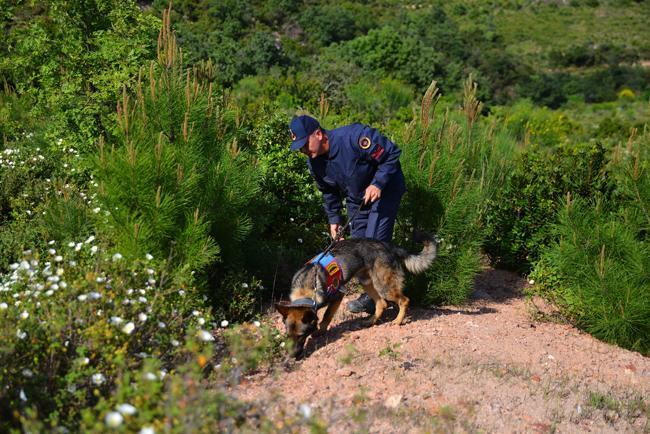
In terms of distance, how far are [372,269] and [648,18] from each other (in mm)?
47235

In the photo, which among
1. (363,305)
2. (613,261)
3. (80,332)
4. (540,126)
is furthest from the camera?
(540,126)

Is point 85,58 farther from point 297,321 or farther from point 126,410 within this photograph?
point 126,410

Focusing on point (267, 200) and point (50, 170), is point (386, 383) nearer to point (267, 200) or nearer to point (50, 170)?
point (267, 200)

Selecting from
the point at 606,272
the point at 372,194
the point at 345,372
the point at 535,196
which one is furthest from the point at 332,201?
the point at 535,196

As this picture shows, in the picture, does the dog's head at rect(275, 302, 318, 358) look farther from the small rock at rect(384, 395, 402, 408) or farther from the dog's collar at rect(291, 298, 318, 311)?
the small rock at rect(384, 395, 402, 408)

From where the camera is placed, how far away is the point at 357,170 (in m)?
5.91

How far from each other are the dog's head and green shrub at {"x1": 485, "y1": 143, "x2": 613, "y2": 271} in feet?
10.2

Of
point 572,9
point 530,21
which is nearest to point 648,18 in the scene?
point 572,9

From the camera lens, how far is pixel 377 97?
1652cm

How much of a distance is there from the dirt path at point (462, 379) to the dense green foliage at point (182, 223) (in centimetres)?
36

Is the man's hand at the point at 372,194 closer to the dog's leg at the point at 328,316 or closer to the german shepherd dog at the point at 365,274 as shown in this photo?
the german shepherd dog at the point at 365,274

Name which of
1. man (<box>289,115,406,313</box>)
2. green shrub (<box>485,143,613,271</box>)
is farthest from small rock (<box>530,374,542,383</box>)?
green shrub (<box>485,143,613,271</box>)

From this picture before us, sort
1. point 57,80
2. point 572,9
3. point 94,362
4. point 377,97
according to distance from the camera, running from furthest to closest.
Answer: point 572,9 → point 377,97 → point 57,80 → point 94,362

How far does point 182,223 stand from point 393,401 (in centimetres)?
224
